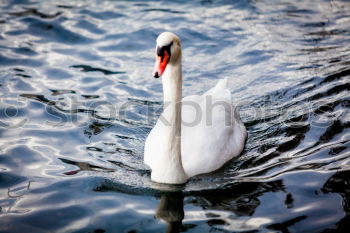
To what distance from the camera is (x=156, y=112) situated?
8812 millimetres

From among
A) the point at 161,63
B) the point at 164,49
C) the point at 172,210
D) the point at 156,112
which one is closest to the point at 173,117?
the point at 161,63

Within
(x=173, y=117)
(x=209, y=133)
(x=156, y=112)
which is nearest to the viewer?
(x=173, y=117)

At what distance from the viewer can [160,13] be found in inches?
507

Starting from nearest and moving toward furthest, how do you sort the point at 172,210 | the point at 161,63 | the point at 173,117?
the point at 161,63
the point at 172,210
the point at 173,117

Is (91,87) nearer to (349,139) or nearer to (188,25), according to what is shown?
(188,25)

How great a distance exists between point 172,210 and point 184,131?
1471 millimetres

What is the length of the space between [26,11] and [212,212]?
9.18 metres

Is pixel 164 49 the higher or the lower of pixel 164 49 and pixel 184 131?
the higher

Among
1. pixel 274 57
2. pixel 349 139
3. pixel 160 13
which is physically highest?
pixel 160 13

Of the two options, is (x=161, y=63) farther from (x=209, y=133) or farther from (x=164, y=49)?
(x=209, y=133)

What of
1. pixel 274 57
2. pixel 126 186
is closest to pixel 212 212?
pixel 126 186

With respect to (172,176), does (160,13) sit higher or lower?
higher

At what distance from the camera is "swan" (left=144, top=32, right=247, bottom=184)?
5.82m

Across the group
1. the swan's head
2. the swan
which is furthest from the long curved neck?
the swan's head
